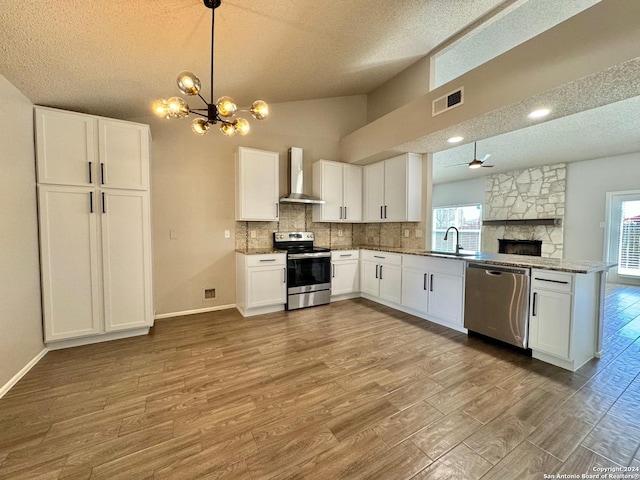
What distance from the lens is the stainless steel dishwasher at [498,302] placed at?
2555 mm

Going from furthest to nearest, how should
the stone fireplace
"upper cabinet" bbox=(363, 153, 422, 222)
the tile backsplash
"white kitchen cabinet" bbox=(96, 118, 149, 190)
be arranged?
1. the stone fireplace
2. the tile backsplash
3. "upper cabinet" bbox=(363, 153, 422, 222)
4. "white kitchen cabinet" bbox=(96, 118, 149, 190)

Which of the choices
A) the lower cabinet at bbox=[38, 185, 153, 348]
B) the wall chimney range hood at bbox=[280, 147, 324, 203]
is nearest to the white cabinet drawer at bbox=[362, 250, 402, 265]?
the wall chimney range hood at bbox=[280, 147, 324, 203]

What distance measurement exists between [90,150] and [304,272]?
9.36 ft

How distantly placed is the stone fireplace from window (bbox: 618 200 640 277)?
0.95m

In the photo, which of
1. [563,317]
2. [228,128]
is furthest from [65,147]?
[563,317]

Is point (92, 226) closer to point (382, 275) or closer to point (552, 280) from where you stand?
point (382, 275)

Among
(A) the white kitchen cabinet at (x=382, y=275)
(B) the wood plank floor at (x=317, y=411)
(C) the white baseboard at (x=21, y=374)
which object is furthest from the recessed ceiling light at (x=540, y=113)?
(C) the white baseboard at (x=21, y=374)

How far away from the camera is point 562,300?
90.7 inches

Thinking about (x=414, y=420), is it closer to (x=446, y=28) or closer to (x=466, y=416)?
(x=466, y=416)

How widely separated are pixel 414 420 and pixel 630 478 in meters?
1.01

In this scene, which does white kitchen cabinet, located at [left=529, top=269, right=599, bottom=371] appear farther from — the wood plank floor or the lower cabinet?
the lower cabinet

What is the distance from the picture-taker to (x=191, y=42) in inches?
90.2

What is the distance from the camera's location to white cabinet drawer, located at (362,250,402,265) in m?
3.89

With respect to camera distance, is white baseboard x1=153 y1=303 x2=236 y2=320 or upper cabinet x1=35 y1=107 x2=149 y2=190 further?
white baseboard x1=153 y1=303 x2=236 y2=320
